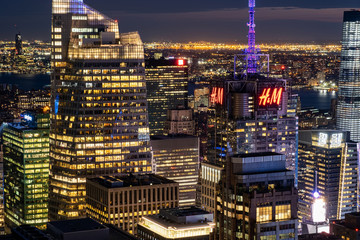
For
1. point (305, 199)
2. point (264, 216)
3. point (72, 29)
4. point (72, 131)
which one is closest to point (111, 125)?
point (72, 131)

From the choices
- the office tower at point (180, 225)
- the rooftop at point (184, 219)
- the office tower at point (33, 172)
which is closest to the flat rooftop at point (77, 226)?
the office tower at point (180, 225)

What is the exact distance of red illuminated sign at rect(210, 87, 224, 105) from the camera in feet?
A: 516

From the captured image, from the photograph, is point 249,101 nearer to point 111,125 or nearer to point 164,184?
point 111,125

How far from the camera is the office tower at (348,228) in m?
134

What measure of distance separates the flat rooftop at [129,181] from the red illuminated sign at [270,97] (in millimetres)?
39135

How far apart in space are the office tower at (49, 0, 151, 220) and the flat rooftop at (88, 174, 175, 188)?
11741 millimetres

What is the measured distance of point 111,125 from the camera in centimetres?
14125

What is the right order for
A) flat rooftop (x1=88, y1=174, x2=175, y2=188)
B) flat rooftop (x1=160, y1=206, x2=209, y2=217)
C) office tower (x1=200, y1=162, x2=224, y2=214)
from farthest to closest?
1. flat rooftop (x1=88, y1=174, x2=175, y2=188)
2. office tower (x1=200, y1=162, x2=224, y2=214)
3. flat rooftop (x1=160, y1=206, x2=209, y2=217)

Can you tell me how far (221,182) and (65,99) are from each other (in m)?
52.7

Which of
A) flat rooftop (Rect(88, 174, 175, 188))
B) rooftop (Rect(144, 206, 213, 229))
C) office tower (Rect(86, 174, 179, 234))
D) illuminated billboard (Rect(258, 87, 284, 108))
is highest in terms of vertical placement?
illuminated billboard (Rect(258, 87, 284, 108))

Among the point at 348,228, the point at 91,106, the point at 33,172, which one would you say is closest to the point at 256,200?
the point at 348,228

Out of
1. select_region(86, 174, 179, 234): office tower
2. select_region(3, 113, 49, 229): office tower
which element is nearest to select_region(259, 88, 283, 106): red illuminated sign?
select_region(3, 113, 49, 229): office tower

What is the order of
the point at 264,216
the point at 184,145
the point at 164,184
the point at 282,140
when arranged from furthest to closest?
1. the point at 184,145
2. the point at 282,140
3. the point at 164,184
4. the point at 264,216

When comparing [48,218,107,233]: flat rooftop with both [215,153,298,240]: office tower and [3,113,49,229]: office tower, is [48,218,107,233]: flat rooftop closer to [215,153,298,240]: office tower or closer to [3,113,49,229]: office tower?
[215,153,298,240]: office tower
